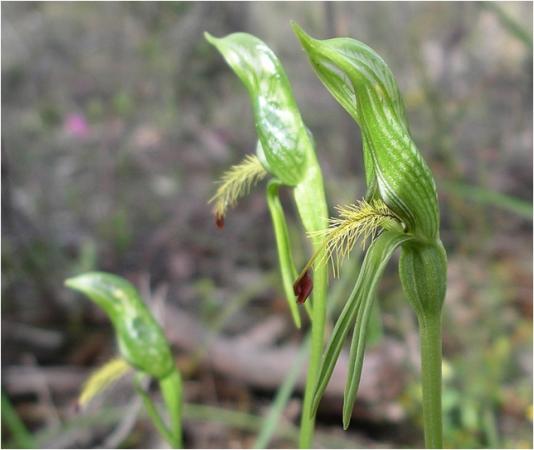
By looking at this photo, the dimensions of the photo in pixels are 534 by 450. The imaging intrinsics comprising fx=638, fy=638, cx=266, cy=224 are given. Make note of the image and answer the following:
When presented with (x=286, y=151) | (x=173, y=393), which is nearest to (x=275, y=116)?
(x=286, y=151)

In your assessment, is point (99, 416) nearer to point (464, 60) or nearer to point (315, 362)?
point (315, 362)

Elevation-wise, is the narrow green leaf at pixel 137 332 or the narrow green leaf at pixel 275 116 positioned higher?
the narrow green leaf at pixel 275 116

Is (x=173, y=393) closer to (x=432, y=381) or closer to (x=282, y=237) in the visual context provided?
(x=282, y=237)

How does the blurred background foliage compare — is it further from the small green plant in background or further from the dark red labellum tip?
the dark red labellum tip

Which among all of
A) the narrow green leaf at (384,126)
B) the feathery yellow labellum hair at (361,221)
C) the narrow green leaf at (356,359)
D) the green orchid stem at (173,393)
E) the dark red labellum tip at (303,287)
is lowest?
the green orchid stem at (173,393)

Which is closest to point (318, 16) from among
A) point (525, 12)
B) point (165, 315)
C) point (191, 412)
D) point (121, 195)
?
point (525, 12)

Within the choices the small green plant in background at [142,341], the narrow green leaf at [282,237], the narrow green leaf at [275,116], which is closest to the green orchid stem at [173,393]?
the small green plant in background at [142,341]

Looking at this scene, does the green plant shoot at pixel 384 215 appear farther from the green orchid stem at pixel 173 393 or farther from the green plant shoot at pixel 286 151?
the green orchid stem at pixel 173 393

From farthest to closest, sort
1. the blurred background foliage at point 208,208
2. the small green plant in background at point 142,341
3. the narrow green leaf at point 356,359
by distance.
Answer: the blurred background foliage at point 208,208 → the small green plant in background at point 142,341 → the narrow green leaf at point 356,359
